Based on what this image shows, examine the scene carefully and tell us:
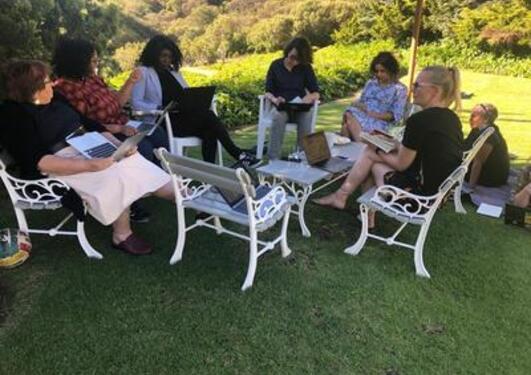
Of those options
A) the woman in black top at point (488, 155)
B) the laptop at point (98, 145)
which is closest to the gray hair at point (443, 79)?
the woman in black top at point (488, 155)

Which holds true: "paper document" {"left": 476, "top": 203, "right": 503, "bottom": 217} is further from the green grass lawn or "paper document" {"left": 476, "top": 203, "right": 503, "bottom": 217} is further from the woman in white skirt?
the woman in white skirt

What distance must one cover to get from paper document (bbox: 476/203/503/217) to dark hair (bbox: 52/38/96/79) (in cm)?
Result: 319

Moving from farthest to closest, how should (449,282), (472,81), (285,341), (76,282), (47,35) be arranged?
(472,81) → (47,35) → (449,282) → (76,282) → (285,341)

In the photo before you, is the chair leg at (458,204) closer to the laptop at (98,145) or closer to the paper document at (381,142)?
the paper document at (381,142)

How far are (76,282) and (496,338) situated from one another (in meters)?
2.20

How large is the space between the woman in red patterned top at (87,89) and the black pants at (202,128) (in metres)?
0.27

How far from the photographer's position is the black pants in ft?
12.8

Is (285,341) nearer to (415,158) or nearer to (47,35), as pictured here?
(415,158)

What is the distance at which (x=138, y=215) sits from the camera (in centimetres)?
338

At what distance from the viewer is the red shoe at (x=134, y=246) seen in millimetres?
2852

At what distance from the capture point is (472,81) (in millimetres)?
13305

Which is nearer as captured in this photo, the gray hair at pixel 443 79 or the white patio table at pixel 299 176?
the gray hair at pixel 443 79

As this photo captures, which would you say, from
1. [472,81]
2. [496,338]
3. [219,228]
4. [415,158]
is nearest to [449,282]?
[496,338]

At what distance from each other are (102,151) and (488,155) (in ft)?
10.7
